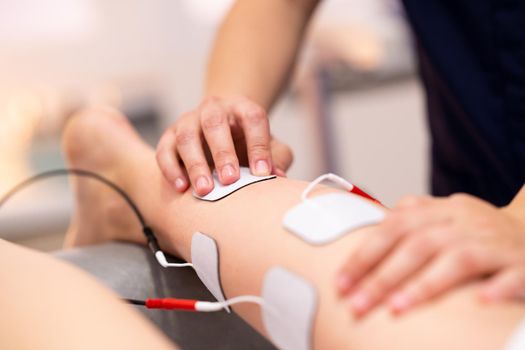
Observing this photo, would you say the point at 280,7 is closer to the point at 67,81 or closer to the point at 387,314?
→ the point at 387,314

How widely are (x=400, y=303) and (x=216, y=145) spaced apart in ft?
1.29

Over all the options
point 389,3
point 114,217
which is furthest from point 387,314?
point 389,3

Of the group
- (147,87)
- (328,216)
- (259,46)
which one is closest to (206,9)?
(147,87)

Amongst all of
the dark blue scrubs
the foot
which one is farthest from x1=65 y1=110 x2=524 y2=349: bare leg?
the dark blue scrubs

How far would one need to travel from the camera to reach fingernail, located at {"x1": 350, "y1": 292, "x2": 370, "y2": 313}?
1.63 feet

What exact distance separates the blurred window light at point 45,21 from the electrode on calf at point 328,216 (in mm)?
2580

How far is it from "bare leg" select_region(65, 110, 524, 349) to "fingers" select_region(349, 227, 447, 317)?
0.02 meters

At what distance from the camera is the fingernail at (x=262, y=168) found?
0.80m

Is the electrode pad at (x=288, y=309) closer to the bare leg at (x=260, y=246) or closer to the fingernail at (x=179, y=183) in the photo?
the bare leg at (x=260, y=246)

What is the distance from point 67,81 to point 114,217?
2.15 m

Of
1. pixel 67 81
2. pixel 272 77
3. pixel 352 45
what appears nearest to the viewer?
pixel 272 77

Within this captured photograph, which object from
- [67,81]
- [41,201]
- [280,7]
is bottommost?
[41,201]

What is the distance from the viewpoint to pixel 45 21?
2906 mm

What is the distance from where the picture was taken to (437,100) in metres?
1.16
